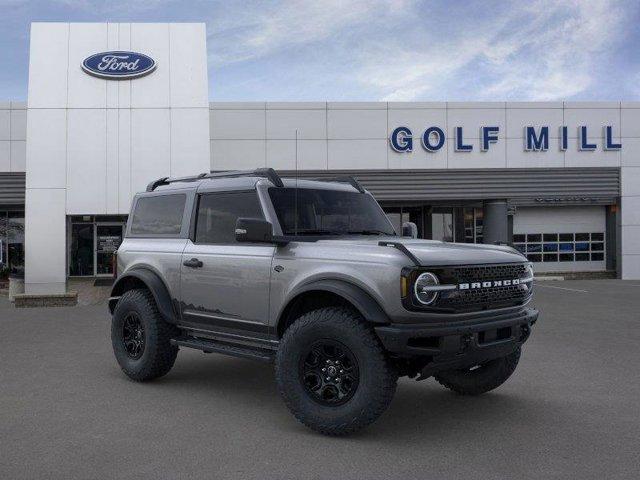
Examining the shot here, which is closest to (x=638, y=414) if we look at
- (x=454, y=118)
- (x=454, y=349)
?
(x=454, y=349)

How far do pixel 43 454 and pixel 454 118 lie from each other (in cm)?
2247

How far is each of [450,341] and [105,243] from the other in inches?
925

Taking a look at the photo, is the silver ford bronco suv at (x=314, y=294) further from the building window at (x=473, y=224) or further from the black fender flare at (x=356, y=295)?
the building window at (x=473, y=224)

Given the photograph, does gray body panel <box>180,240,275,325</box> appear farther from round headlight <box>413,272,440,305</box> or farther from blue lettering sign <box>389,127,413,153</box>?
blue lettering sign <box>389,127,413,153</box>

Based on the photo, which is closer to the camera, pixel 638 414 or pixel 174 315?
pixel 638 414

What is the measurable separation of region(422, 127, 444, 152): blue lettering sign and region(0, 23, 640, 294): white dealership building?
0.15 feet

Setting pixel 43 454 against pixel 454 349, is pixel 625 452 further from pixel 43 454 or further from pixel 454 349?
pixel 43 454

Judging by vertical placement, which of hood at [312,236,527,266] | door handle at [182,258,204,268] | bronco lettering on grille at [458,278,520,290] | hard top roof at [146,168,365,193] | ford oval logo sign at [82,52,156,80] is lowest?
bronco lettering on grille at [458,278,520,290]

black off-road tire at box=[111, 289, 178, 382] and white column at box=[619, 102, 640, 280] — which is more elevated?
white column at box=[619, 102, 640, 280]

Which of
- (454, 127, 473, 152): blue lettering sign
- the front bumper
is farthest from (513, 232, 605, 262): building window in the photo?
the front bumper

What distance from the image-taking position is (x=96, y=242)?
26.0m

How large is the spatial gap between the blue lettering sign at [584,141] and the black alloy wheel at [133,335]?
74.2ft

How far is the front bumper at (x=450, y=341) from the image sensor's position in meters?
4.54

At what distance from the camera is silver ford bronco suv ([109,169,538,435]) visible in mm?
4645
